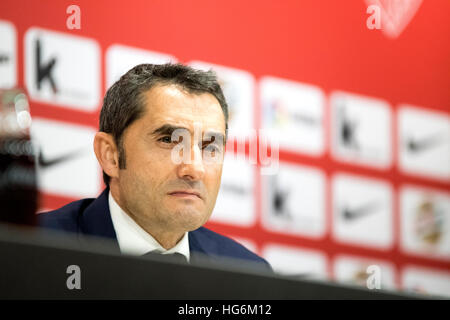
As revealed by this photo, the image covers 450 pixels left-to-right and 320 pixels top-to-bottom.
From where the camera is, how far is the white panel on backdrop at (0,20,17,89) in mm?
1625

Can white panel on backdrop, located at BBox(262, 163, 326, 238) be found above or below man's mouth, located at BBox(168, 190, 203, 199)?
above

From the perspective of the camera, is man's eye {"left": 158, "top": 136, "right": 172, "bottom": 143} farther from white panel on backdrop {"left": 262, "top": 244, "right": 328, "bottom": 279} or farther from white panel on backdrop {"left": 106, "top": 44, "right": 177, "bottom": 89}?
white panel on backdrop {"left": 262, "top": 244, "right": 328, "bottom": 279}

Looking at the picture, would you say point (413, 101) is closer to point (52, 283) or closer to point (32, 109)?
point (32, 109)

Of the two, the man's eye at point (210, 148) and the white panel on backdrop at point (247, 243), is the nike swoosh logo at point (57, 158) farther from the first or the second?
the white panel on backdrop at point (247, 243)

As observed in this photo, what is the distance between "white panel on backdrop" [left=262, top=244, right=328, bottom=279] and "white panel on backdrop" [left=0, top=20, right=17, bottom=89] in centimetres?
73

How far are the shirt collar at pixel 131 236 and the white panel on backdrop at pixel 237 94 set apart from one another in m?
0.42

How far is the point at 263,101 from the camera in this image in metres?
1.90

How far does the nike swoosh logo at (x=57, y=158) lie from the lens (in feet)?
5.17

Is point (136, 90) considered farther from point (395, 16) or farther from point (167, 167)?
point (395, 16)

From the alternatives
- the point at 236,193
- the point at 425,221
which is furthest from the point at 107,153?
the point at 425,221

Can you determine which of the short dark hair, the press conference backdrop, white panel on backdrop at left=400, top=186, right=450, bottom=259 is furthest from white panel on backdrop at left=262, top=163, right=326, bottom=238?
the short dark hair

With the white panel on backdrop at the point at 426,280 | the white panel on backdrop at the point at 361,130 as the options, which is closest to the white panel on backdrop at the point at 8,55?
the white panel on backdrop at the point at 361,130
